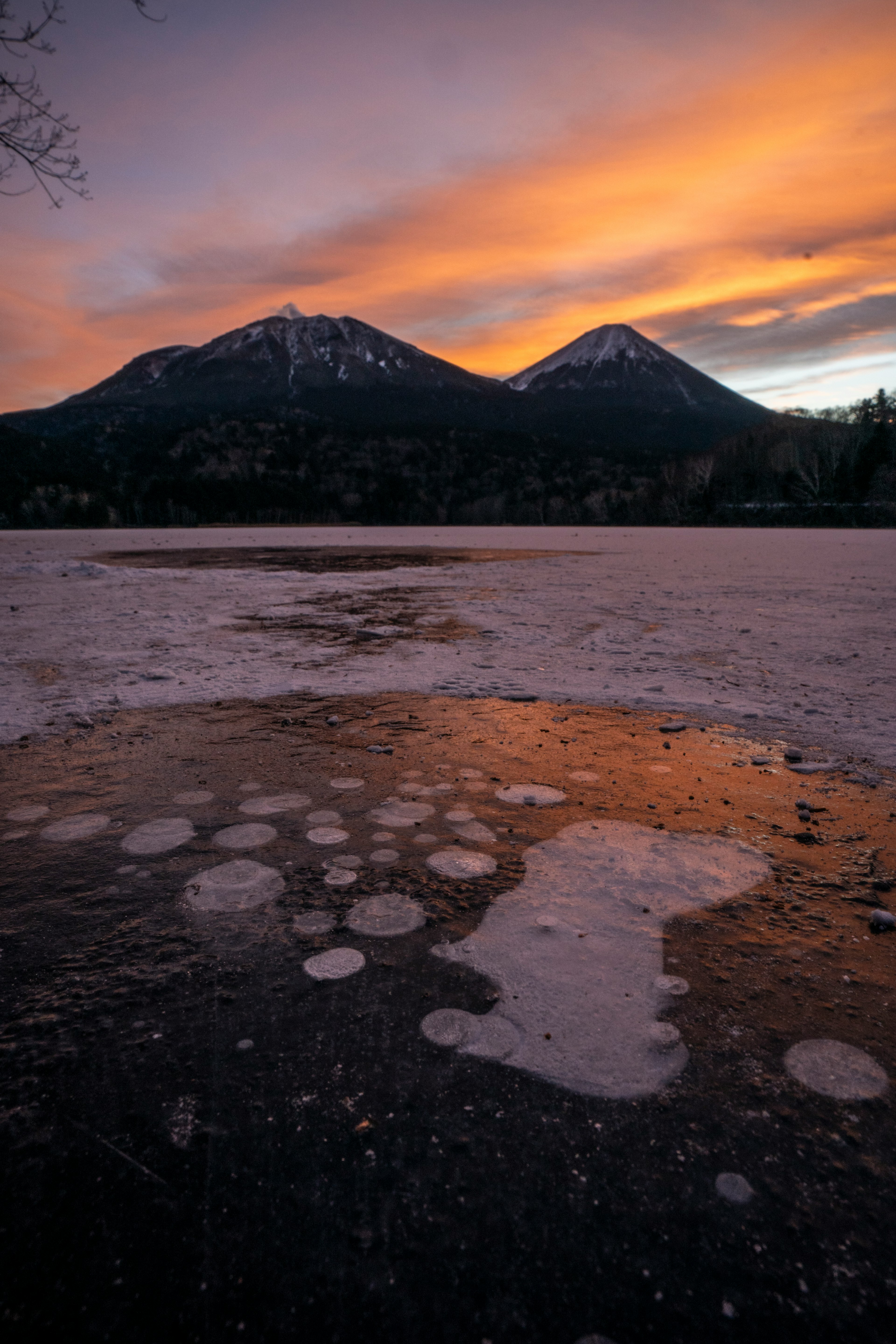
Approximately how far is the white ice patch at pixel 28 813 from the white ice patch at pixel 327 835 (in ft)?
3.78

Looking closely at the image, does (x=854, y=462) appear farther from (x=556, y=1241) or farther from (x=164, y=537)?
(x=556, y=1241)

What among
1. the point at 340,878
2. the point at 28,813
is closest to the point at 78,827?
the point at 28,813

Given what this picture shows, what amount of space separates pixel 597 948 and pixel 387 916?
0.66 meters

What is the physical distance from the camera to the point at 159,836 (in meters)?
2.43

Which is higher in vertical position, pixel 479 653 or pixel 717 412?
pixel 717 412

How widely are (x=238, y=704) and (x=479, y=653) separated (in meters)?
2.48

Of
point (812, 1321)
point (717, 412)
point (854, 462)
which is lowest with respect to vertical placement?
point (812, 1321)

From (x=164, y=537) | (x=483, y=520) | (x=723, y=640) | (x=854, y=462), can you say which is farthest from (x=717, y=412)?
(x=723, y=640)

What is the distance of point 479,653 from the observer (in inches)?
235

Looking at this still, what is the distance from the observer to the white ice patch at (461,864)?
7.27 ft

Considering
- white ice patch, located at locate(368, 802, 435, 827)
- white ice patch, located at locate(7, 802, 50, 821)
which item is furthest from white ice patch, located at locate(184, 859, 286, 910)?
white ice patch, located at locate(7, 802, 50, 821)

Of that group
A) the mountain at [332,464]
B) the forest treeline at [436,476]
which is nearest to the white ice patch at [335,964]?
the forest treeline at [436,476]

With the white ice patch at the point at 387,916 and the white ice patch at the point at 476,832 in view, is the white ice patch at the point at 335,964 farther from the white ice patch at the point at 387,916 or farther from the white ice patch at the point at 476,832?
the white ice patch at the point at 476,832

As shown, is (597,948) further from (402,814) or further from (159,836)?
(159,836)
